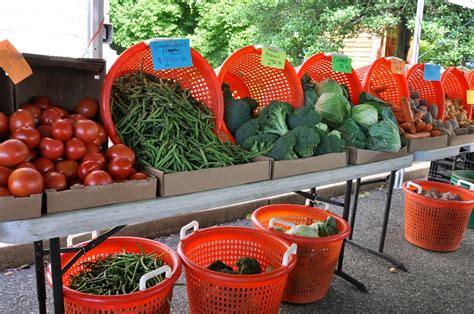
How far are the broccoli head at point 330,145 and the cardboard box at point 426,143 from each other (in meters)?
0.78

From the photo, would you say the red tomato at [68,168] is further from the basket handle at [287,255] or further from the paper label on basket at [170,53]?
the basket handle at [287,255]

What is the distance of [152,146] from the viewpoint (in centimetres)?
191

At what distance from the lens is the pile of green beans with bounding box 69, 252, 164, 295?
2.01m

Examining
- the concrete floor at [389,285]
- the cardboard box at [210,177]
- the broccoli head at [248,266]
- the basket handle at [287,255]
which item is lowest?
the concrete floor at [389,285]

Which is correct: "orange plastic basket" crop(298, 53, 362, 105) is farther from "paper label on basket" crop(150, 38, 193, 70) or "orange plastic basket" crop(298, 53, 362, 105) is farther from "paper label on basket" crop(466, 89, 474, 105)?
"paper label on basket" crop(466, 89, 474, 105)

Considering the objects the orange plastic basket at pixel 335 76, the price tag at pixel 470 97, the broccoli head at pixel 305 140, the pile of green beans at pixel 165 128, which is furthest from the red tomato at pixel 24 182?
the price tag at pixel 470 97

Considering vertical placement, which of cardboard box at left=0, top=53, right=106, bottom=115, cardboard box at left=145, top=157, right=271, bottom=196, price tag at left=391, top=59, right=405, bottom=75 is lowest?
cardboard box at left=145, top=157, right=271, bottom=196

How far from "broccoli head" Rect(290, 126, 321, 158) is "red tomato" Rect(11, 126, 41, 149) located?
126cm

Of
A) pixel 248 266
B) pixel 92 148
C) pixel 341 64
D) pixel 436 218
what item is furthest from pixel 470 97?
pixel 92 148

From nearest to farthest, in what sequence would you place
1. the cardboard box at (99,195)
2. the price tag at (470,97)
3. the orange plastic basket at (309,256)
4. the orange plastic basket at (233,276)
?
the cardboard box at (99,195)
the orange plastic basket at (233,276)
the orange plastic basket at (309,256)
the price tag at (470,97)

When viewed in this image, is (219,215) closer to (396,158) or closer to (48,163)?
(396,158)

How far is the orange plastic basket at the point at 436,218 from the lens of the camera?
12.5ft

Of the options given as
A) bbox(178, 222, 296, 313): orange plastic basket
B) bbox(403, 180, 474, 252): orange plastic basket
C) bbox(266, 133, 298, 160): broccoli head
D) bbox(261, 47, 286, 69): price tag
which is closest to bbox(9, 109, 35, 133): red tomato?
bbox(178, 222, 296, 313): orange plastic basket

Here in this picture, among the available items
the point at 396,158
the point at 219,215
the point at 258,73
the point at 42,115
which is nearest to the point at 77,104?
the point at 42,115
